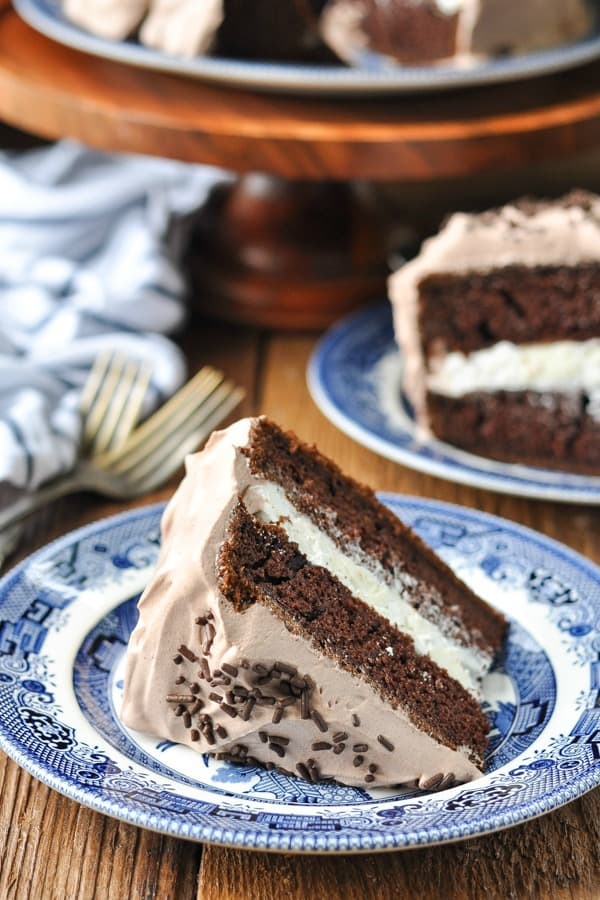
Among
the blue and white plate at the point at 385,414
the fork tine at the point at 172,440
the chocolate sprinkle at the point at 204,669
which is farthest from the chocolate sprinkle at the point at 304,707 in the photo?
the fork tine at the point at 172,440

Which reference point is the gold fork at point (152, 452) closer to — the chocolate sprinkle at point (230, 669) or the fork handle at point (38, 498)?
the fork handle at point (38, 498)

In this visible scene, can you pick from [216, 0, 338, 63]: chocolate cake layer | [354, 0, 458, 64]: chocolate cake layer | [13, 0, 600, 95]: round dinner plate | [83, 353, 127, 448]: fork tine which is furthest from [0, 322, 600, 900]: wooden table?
[354, 0, 458, 64]: chocolate cake layer

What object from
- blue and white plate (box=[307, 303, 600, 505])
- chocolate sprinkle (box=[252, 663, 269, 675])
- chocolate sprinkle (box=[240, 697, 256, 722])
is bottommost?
blue and white plate (box=[307, 303, 600, 505])

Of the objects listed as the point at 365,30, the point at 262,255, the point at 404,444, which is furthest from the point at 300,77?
the point at 365,30

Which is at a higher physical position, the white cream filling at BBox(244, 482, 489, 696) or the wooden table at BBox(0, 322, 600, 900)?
the white cream filling at BBox(244, 482, 489, 696)

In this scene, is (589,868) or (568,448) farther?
(568,448)

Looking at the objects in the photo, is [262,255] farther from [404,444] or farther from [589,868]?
[589,868]

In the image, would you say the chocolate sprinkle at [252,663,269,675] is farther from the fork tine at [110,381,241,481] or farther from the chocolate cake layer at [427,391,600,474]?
the chocolate cake layer at [427,391,600,474]
